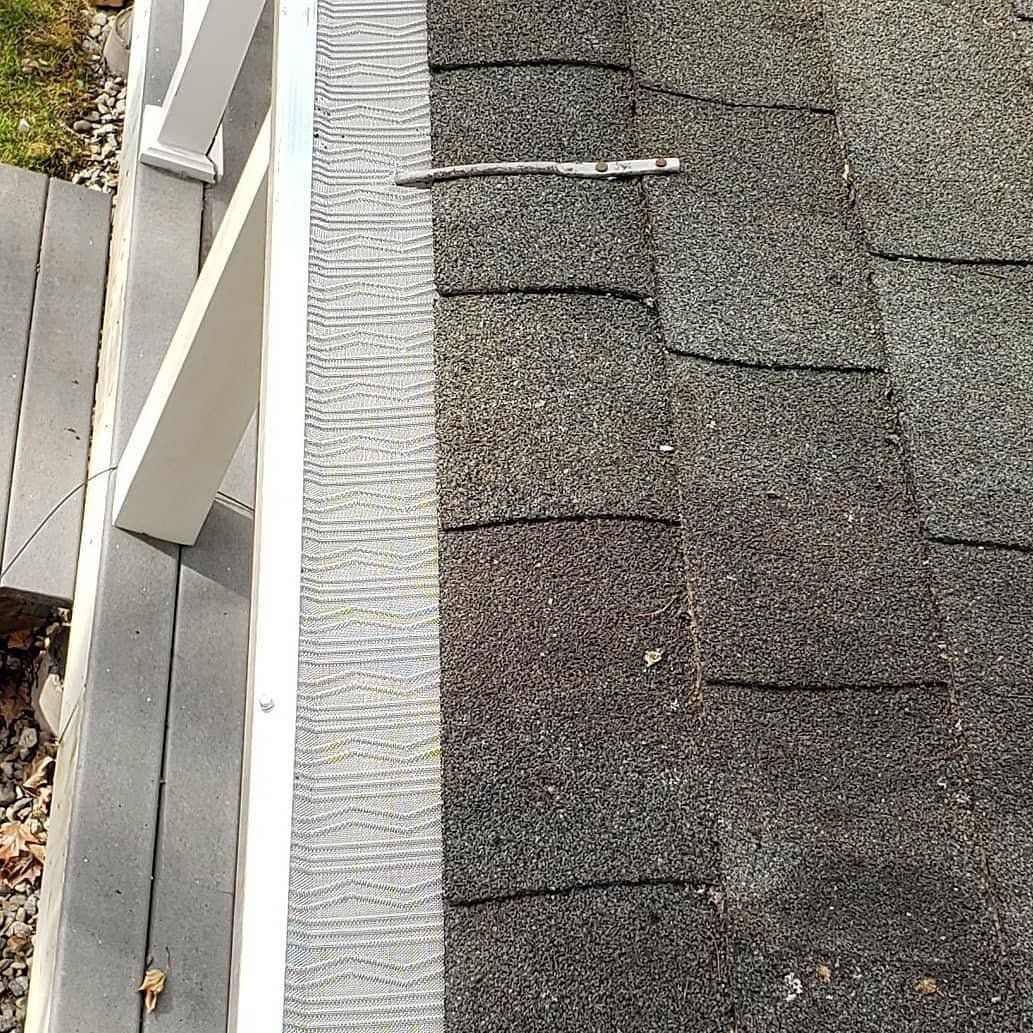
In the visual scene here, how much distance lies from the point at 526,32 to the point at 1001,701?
1117 mm

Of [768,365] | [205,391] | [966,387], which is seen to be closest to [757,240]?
[768,365]

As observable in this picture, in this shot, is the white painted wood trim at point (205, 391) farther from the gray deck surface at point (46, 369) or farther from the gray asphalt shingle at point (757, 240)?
the gray asphalt shingle at point (757, 240)

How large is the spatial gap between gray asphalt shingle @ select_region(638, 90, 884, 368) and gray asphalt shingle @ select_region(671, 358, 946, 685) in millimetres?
54

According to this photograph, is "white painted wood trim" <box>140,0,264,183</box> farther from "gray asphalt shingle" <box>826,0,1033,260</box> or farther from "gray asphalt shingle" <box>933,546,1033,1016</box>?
"gray asphalt shingle" <box>933,546,1033,1016</box>

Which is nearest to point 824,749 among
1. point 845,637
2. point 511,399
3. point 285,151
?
point 845,637

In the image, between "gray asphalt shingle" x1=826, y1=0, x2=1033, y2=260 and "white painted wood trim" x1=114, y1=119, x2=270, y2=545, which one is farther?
"white painted wood trim" x1=114, y1=119, x2=270, y2=545

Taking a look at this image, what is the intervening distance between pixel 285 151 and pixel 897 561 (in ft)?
3.01

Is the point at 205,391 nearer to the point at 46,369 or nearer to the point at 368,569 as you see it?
the point at 46,369

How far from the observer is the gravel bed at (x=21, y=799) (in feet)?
9.88

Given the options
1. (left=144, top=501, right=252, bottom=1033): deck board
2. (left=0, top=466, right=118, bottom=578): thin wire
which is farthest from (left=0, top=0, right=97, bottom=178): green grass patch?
(left=144, top=501, right=252, bottom=1033): deck board

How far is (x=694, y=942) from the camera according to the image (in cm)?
115

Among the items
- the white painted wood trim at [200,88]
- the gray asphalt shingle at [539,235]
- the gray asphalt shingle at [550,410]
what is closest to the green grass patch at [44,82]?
the white painted wood trim at [200,88]

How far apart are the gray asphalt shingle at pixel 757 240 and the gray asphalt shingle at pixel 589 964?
0.68 meters

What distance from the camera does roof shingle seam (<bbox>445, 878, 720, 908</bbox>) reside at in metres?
1.16
